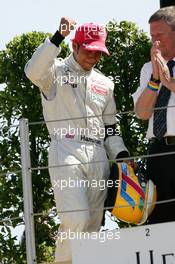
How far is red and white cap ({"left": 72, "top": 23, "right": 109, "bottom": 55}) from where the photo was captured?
8914mm

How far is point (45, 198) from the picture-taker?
12984 mm

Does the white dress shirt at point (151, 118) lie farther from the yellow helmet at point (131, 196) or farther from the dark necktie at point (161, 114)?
the yellow helmet at point (131, 196)

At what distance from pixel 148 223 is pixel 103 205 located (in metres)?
0.34

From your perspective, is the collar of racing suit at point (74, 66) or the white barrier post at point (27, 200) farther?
the collar of racing suit at point (74, 66)

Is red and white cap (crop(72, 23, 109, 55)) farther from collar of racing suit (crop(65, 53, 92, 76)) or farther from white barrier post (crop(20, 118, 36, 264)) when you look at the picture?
white barrier post (crop(20, 118, 36, 264))

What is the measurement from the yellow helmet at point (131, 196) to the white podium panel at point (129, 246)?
31cm

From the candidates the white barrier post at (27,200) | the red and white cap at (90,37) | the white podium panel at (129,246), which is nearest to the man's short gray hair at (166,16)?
the red and white cap at (90,37)

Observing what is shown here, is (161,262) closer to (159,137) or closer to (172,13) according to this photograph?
(159,137)

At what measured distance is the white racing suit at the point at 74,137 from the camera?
8.63m

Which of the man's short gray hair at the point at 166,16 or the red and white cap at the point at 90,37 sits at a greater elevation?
the man's short gray hair at the point at 166,16

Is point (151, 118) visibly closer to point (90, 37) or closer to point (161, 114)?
point (161, 114)

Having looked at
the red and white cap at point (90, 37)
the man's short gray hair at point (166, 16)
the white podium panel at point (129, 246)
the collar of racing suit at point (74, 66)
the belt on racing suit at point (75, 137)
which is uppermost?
the man's short gray hair at point (166, 16)

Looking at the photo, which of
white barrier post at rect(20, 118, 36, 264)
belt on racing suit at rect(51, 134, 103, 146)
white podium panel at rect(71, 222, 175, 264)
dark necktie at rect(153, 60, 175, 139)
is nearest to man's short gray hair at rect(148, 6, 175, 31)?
dark necktie at rect(153, 60, 175, 139)

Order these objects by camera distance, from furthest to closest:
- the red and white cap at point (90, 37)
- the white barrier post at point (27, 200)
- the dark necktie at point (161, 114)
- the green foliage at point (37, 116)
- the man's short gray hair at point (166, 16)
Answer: the green foliage at point (37, 116) → the red and white cap at point (90, 37) → the man's short gray hair at point (166, 16) → the dark necktie at point (161, 114) → the white barrier post at point (27, 200)
